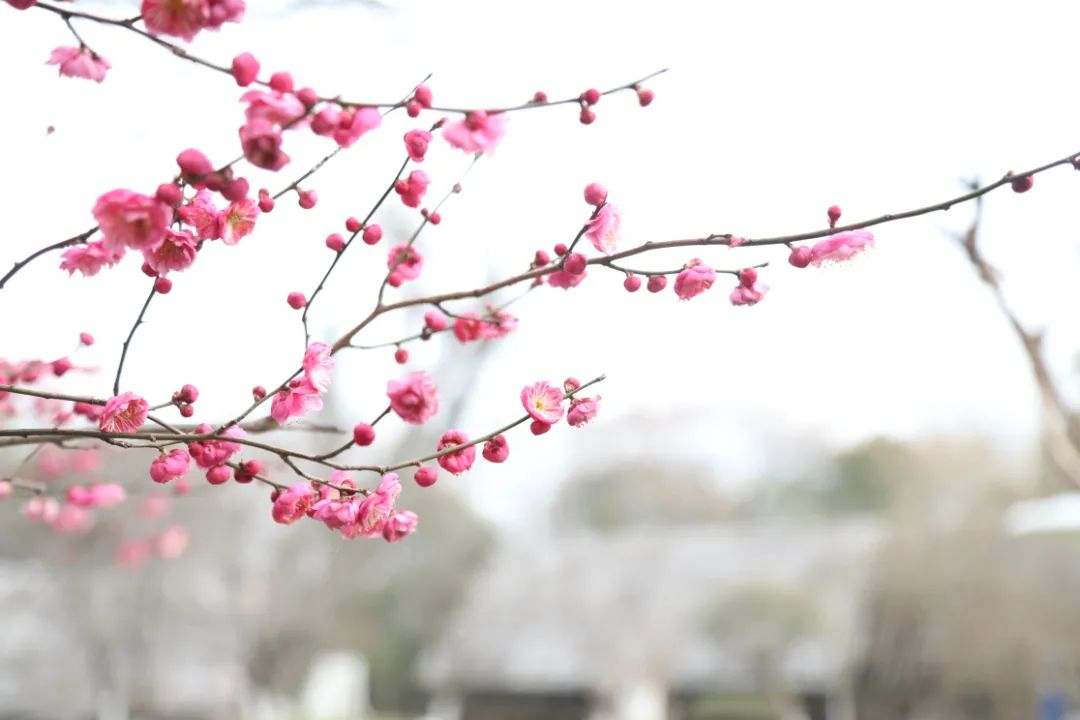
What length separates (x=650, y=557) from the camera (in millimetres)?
13023

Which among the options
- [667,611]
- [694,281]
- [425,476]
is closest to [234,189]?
[425,476]

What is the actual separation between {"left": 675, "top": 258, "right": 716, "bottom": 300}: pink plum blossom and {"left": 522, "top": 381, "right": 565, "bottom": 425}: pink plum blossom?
0.17 m

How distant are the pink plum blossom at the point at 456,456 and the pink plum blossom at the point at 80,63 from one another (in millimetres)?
514

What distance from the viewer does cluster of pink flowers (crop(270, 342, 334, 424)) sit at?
1062mm

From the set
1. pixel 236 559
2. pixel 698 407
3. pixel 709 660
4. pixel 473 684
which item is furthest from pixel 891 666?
pixel 698 407

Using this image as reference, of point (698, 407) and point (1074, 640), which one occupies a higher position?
point (698, 407)

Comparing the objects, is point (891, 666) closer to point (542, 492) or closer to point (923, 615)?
point (923, 615)

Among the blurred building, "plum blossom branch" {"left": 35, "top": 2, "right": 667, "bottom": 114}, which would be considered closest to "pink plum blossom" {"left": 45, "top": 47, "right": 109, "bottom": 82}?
"plum blossom branch" {"left": 35, "top": 2, "right": 667, "bottom": 114}

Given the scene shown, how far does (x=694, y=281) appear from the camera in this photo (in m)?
1.07

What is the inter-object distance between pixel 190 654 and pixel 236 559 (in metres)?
2.26

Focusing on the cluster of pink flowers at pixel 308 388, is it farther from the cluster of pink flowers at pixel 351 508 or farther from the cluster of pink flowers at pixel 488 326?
the cluster of pink flowers at pixel 488 326

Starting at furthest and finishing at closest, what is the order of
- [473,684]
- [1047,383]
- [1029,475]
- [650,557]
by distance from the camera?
[650,557]
[473,684]
[1029,475]
[1047,383]

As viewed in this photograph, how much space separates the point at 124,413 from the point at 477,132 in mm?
466

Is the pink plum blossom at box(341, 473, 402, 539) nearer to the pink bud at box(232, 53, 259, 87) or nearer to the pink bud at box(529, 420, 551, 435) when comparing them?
the pink bud at box(529, 420, 551, 435)
